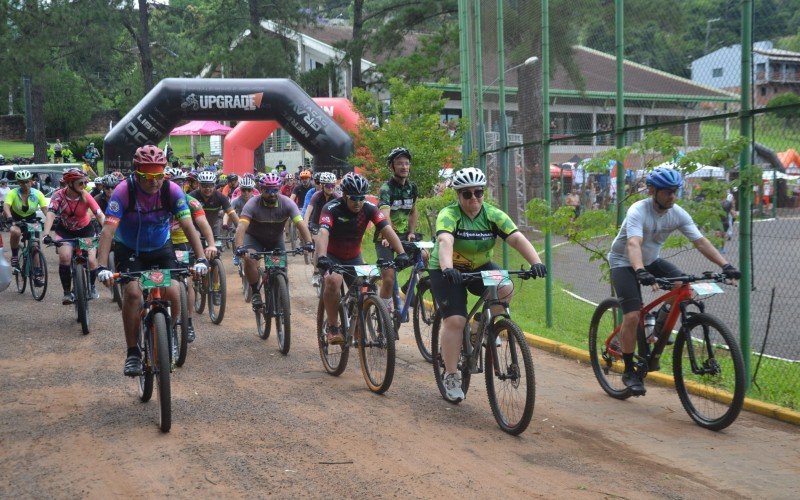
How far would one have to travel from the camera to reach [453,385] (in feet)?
26.0

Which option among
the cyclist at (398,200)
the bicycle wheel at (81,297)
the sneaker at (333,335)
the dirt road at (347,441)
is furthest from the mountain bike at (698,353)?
the bicycle wheel at (81,297)

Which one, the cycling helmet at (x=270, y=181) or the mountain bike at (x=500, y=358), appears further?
the cycling helmet at (x=270, y=181)

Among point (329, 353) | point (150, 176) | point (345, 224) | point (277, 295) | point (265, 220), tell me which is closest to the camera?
point (150, 176)

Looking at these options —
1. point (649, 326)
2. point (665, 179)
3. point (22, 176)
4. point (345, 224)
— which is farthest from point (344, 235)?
point (22, 176)

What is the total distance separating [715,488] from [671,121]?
4.62 m

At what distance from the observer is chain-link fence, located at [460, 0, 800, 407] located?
839cm

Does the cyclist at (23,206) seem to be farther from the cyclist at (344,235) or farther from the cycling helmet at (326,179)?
the cyclist at (344,235)

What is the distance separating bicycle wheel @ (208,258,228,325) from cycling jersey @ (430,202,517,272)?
548 cm

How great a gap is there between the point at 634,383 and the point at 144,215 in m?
4.59

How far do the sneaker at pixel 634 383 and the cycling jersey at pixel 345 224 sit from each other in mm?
2935

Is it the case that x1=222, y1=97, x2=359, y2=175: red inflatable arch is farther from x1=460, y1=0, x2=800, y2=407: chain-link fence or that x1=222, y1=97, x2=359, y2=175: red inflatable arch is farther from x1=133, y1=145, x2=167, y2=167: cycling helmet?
x1=133, y1=145, x2=167, y2=167: cycling helmet

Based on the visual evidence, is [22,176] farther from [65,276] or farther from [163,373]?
[163,373]

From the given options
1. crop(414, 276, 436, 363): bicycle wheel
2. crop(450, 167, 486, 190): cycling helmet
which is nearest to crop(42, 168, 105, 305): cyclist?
crop(414, 276, 436, 363): bicycle wheel

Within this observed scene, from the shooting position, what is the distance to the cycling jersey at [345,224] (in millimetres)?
9617
